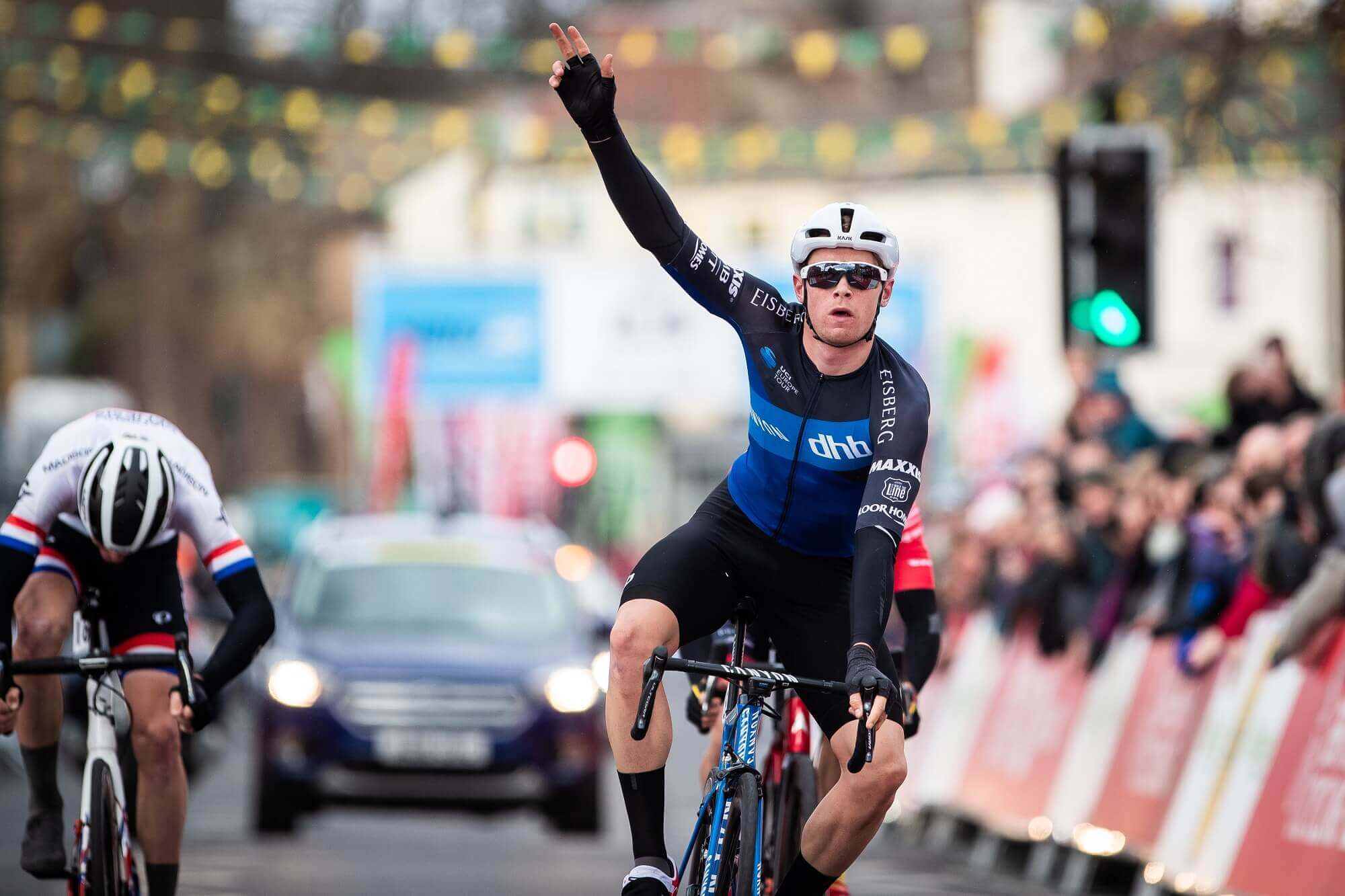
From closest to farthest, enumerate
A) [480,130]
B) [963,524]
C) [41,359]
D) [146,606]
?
[146,606] → [963,524] → [480,130] → [41,359]

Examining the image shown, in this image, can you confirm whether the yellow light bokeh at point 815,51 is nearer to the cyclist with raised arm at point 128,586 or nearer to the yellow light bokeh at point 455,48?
the yellow light bokeh at point 455,48

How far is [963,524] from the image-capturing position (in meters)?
18.4

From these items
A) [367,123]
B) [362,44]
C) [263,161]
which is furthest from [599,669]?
[263,161]

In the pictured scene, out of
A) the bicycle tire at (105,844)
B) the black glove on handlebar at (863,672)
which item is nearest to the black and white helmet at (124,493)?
the bicycle tire at (105,844)

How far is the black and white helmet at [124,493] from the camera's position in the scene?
739 centimetres

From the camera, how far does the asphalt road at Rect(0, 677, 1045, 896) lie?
11.4m

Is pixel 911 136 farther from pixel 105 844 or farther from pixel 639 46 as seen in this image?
pixel 105 844

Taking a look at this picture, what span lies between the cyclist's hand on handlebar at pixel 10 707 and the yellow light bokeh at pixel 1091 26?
10.4m

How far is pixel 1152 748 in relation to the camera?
450 inches

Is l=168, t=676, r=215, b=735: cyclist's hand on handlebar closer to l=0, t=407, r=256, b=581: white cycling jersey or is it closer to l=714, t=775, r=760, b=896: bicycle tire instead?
l=0, t=407, r=256, b=581: white cycling jersey

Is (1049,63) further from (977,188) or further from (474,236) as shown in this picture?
(474,236)

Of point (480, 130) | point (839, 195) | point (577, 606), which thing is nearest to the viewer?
point (577, 606)

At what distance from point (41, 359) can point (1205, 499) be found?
202ft

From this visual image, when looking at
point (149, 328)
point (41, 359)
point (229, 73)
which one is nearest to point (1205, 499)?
point (229, 73)
